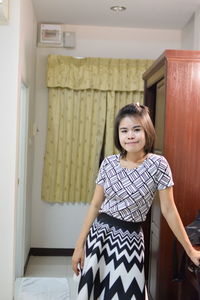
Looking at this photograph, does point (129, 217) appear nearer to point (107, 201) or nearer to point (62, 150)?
point (107, 201)

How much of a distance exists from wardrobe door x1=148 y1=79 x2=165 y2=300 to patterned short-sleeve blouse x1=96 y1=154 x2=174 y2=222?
80 centimetres

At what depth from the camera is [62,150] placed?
12.7ft

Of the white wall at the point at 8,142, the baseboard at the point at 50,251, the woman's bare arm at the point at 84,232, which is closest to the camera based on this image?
the woman's bare arm at the point at 84,232

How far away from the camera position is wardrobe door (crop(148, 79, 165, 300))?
7.64 ft

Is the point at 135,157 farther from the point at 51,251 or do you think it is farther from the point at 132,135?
the point at 51,251

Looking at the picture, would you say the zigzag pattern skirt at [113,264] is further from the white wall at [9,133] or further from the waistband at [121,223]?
the white wall at [9,133]

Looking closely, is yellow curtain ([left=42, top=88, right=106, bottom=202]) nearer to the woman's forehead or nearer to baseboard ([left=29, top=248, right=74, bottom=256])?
baseboard ([left=29, top=248, right=74, bottom=256])

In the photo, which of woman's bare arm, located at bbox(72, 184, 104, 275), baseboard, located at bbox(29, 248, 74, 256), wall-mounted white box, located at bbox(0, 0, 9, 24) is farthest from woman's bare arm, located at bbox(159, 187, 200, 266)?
baseboard, located at bbox(29, 248, 74, 256)

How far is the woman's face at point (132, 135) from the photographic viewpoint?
59.7 inches

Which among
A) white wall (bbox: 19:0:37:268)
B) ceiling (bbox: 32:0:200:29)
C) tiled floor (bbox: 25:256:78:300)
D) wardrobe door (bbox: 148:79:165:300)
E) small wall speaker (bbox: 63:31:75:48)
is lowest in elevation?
tiled floor (bbox: 25:256:78:300)

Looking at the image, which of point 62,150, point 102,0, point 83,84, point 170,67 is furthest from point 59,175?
point 170,67

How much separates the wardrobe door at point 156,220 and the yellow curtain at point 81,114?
3.88 feet

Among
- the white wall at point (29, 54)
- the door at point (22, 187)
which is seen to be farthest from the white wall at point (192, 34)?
the door at point (22, 187)

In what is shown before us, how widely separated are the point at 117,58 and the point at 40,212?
73.3 inches
